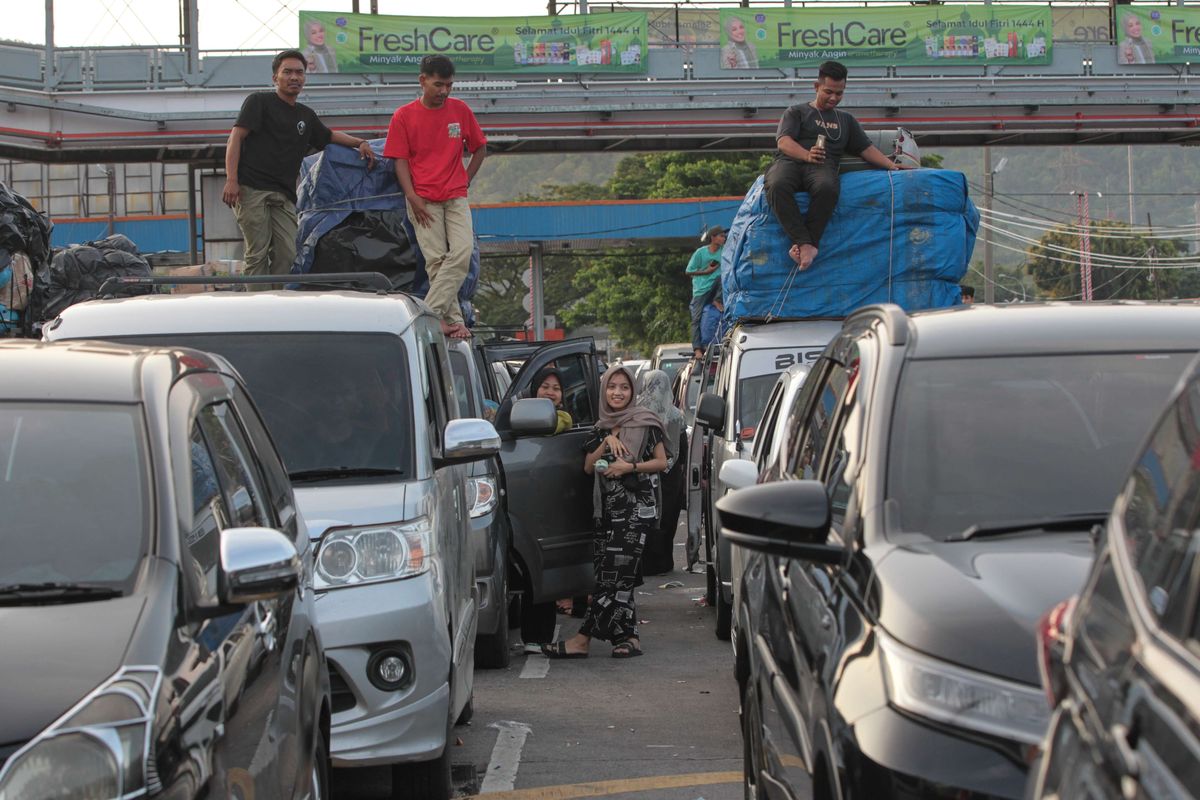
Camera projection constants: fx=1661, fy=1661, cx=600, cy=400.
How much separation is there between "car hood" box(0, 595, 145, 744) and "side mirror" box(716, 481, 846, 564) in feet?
4.71

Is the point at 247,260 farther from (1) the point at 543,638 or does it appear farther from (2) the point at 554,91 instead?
(2) the point at 554,91

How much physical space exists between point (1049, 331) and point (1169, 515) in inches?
93.9

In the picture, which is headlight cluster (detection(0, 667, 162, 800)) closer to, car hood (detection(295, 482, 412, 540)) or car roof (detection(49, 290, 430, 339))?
car hood (detection(295, 482, 412, 540))

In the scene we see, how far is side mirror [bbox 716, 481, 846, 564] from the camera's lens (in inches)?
157

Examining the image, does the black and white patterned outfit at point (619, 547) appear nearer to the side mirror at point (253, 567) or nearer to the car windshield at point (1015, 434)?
the car windshield at point (1015, 434)

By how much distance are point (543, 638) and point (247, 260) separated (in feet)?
11.5

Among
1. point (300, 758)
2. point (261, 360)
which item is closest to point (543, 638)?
point (261, 360)

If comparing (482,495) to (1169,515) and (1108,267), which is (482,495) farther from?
(1108,267)

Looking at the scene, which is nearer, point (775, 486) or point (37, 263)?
point (775, 486)

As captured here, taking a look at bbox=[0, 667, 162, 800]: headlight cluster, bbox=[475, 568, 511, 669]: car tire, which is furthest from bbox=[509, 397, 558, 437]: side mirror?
bbox=[0, 667, 162, 800]: headlight cluster

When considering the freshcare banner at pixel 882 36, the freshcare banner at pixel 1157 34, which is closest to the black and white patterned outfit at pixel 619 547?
the freshcare banner at pixel 882 36

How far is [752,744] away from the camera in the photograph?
5.26 meters

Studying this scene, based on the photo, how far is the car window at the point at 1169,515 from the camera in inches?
87.1

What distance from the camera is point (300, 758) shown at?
14.5 feet
